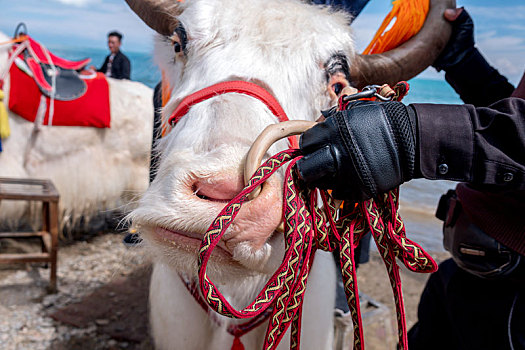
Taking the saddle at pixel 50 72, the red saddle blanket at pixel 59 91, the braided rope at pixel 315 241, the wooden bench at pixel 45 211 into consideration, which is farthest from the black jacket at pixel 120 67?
the braided rope at pixel 315 241

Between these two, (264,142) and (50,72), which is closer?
(264,142)

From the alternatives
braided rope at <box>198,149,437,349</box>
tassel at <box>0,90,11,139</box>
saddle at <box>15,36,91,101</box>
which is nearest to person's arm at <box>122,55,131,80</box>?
saddle at <box>15,36,91,101</box>

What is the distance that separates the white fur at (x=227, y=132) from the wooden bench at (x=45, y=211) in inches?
85.2

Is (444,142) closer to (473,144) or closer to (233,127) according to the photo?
(473,144)

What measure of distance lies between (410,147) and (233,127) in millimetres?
486

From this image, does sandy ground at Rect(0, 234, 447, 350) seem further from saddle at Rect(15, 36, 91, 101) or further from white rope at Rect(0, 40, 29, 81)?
white rope at Rect(0, 40, 29, 81)

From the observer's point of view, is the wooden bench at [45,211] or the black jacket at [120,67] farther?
the black jacket at [120,67]

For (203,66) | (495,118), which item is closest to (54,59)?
(203,66)

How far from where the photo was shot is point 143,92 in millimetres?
5484

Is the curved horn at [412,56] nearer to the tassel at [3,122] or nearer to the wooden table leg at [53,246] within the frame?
the wooden table leg at [53,246]

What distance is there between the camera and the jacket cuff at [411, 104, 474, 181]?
87 cm

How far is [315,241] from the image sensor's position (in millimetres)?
940

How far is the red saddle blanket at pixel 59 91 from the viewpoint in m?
4.31

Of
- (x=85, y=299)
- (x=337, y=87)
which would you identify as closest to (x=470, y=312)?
(x=337, y=87)
